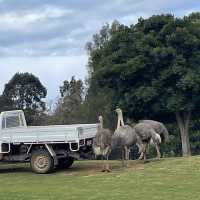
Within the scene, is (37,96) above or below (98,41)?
below

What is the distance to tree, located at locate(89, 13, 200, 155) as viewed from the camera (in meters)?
35.1

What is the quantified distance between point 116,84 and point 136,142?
55.1 ft

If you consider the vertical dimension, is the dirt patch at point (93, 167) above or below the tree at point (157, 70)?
below

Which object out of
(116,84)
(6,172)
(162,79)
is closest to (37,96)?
(116,84)

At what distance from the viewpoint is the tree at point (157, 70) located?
35094 mm

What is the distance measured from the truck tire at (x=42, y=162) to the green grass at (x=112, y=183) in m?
0.30

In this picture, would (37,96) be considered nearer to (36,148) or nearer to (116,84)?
(116,84)

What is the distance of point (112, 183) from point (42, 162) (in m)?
4.56

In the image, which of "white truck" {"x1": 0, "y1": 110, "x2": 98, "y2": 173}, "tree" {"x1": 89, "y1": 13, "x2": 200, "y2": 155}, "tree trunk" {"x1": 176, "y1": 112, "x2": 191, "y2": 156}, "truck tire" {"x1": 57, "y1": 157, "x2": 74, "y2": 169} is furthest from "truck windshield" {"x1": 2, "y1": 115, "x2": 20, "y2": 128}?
"tree trunk" {"x1": 176, "y1": 112, "x2": 191, "y2": 156}

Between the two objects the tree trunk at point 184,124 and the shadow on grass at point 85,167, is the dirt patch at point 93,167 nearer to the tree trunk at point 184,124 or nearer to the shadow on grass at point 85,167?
the shadow on grass at point 85,167

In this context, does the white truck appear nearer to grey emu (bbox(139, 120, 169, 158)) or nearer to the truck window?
the truck window

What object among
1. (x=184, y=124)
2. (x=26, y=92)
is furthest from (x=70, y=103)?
(x=184, y=124)

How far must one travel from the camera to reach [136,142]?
20531 mm

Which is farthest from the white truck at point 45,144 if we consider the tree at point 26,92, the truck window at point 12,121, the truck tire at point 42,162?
the tree at point 26,92
